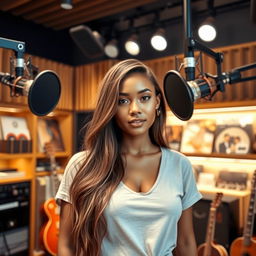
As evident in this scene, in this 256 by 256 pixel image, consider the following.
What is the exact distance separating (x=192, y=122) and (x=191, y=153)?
0.34 metres

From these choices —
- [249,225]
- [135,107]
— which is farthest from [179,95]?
[249,225]

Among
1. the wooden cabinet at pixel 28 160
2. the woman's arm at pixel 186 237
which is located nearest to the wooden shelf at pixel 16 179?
the wooden cabinet at pixel 28 160

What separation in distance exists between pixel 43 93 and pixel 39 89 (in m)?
0.02

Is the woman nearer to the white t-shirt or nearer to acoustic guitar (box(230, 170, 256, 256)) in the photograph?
the white t-shirt

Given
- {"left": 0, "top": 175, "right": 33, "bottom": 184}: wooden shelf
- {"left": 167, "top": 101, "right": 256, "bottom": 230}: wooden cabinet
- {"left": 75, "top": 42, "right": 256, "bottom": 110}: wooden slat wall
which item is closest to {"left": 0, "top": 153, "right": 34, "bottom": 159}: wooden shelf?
{"left": 0, "top": 175, "right": 33, "bottom": 184}: wooden shelf

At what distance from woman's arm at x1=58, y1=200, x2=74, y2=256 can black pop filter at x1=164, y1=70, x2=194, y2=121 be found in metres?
0.55

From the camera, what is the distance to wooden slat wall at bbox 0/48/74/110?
2.87 m

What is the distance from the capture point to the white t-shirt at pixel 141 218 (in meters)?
1.10

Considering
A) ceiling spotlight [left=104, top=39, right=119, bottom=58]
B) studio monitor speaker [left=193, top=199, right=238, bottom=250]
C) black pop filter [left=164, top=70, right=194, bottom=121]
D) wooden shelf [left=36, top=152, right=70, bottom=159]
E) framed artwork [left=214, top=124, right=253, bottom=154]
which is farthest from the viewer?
ceiling spotlight [left=104, top=39, right=119, bottom=58]

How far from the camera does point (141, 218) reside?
1114 millimetres

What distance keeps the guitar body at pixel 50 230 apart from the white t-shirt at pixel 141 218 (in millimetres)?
2089

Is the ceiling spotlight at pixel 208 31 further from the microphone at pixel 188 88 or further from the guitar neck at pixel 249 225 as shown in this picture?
the microphone at pixel 188 88

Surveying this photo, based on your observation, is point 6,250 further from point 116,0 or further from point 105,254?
point 116,0

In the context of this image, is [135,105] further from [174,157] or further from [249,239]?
[249,239]
